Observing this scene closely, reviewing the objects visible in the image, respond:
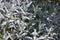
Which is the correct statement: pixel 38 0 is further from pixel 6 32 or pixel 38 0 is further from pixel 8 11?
pixel 6 32

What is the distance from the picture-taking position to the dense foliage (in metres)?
2.00

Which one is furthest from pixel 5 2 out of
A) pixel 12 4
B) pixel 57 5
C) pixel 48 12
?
pixel 57 5

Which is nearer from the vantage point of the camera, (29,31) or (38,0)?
(29,31)

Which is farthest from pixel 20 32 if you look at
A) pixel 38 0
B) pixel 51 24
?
pixel 38 0

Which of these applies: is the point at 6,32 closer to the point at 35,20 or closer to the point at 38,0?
the point at 35,20

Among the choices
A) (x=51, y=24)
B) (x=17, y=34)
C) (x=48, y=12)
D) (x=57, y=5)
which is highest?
(x=57, y=5)

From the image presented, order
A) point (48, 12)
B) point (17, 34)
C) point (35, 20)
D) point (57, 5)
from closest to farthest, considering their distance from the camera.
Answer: point (17, 34) → point (35, 20) → point (48, 12) → point (57, 5)

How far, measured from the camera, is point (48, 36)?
206 centimetres

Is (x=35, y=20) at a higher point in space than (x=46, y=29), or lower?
higher

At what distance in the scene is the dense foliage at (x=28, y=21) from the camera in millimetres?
2004

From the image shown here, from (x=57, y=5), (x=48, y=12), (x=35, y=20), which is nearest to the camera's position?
(x=35, y=20)

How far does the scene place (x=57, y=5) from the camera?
2.54 meters

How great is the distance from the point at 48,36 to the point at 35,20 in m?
0.26

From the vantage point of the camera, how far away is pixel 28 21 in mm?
2178
